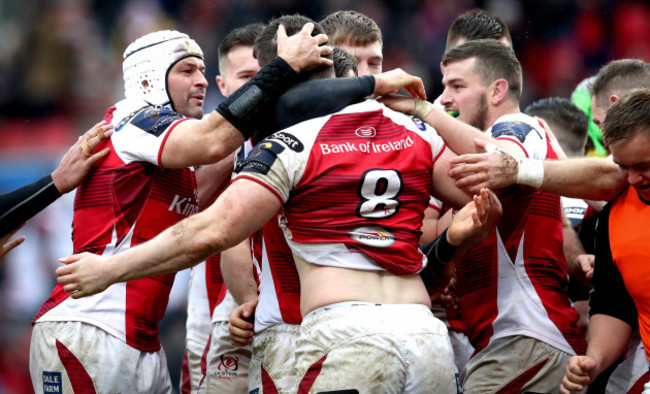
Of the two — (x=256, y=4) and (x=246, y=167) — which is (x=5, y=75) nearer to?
(x=256, y=4)

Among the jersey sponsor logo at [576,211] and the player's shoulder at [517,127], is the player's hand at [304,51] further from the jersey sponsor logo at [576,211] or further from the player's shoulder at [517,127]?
the jersey sponsor logo at [576,211]

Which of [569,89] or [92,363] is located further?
[569,89]

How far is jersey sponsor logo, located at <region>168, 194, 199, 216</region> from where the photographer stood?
5.09m

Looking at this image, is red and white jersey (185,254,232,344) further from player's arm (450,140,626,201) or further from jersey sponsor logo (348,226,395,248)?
player's arm (450,140,626,201)

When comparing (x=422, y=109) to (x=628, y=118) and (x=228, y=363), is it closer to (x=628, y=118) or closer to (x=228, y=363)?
(x=628, y=118)

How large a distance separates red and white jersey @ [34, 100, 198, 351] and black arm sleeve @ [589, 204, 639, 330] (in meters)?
2.39

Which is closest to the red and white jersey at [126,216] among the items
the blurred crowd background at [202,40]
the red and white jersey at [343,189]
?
the red and white jersey at [343,189]

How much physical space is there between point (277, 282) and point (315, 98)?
1071 mm

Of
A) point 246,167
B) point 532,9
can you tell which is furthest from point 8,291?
point 532,9

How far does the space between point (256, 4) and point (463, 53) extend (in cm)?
926

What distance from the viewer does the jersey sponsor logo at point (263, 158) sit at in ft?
13.0

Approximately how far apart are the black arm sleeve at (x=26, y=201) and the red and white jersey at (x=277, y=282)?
4.59ft

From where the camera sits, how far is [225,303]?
588cm

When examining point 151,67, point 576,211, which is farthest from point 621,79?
point 151,67
